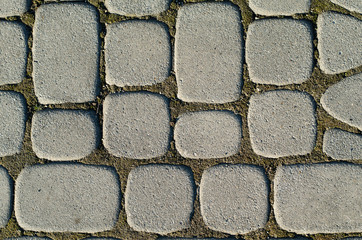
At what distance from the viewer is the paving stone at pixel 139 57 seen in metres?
1.43

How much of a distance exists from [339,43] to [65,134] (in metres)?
1.16

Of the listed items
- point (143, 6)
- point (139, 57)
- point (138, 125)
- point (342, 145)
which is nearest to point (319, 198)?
point (342, 145)

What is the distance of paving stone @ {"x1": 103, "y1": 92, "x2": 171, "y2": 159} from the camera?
1421 millimetres

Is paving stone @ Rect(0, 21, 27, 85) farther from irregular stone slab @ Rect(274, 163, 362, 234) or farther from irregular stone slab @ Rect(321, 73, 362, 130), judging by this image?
irregular stone slab @ Rect(321, 73, 362, 130)

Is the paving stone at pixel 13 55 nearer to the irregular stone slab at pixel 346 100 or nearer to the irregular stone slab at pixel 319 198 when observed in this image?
the irregular stone slab at pixel 319 198

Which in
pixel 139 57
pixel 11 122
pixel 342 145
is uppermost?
pixel 139 57

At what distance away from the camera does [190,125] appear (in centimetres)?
142

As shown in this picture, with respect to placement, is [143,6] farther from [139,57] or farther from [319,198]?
[319,198]

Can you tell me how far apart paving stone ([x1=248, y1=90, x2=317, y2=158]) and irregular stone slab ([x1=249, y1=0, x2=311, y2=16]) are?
0.32 metres

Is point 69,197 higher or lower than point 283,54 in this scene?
lower

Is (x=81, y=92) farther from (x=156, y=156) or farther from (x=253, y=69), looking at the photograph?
(x=253, y=69)

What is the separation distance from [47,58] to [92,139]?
0.37m

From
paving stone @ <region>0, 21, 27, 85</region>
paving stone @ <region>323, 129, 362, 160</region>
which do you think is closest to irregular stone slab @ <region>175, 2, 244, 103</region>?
paving stone @ <region>323, 129, 362, 160</region>

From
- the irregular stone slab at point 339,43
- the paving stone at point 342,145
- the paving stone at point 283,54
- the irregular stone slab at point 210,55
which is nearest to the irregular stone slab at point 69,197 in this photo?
the irregular stone slab at point 210,55
